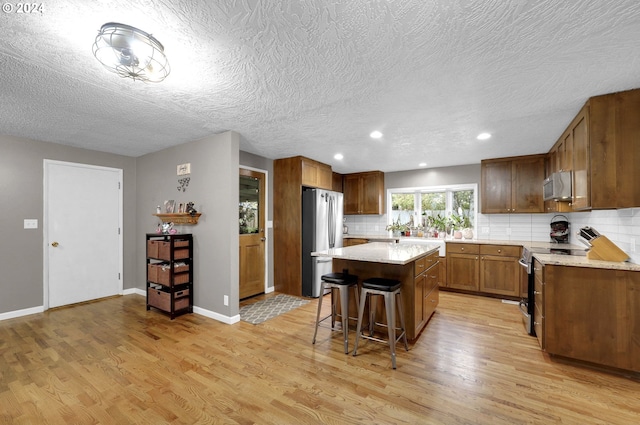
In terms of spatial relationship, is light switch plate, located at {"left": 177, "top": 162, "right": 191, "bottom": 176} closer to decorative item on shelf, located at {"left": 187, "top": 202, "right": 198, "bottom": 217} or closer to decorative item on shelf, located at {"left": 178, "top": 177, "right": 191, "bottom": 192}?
decorative item on shelf, located at {"left": 178, "top": 177, "right": 191, "bottom": 192}

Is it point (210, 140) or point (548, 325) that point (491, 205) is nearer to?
point (548, 325)

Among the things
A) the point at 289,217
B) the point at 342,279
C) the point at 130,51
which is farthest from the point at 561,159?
the point at 130,51

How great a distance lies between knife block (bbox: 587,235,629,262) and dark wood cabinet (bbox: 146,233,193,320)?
14.7 feet

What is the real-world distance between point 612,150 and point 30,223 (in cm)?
657

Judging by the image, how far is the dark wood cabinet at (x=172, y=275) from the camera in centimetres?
352

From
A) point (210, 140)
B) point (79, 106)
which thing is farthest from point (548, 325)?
point (79, 106)

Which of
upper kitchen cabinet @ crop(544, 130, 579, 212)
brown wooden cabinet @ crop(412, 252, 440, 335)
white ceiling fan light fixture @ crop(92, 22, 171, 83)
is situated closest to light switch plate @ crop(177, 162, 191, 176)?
white ceiling fan light fixture @ crop(92, 22, 171, 83)

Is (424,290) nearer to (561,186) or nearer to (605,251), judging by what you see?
(605,251)

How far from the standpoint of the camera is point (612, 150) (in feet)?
7.63

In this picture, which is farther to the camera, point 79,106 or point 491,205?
point 491,205

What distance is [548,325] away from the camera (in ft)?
8.41

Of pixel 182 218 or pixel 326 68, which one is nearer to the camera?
pixel 326 68

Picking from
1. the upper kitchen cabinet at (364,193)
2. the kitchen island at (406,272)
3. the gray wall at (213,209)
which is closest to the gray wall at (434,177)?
the upper kitchen cabinet at (364,193)

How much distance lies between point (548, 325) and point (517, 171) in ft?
9.90
